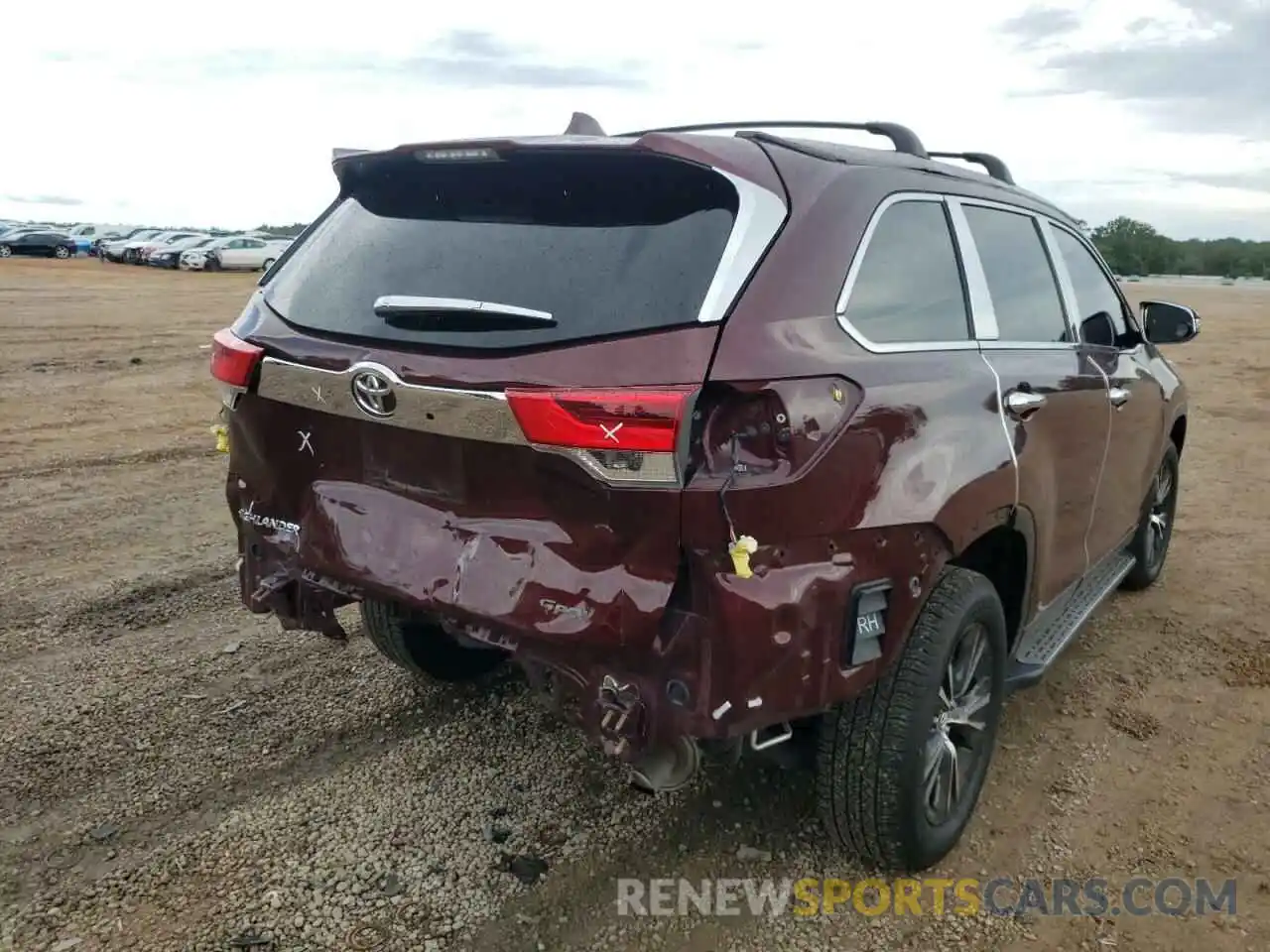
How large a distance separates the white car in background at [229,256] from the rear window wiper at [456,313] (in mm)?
37055

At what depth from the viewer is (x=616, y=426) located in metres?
2.23

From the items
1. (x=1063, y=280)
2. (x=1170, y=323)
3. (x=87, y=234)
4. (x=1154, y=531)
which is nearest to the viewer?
(x=1063, y=280)

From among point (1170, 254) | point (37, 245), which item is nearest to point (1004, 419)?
point (37, 245)

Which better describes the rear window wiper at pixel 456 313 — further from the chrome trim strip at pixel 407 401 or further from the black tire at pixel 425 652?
the black tire at pixel 425 652

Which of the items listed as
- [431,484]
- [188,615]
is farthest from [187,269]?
[431,484]

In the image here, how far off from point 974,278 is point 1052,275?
85 cm

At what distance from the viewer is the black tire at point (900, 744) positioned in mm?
2723

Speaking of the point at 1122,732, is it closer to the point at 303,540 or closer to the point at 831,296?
the point at 831,296

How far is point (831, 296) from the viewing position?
2533 mm

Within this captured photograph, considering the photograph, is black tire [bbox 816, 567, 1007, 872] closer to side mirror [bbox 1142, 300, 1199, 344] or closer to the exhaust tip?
the exhaust tip

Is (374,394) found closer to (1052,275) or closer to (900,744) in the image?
(900,744)

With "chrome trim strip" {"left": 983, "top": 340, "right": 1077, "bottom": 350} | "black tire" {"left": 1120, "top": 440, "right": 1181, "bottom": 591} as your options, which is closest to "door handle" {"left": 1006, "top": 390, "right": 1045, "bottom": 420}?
"chrome trim strip" {"left": 983, "top": 340, "right": 1077, "bottom": 350}

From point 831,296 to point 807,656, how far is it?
2.88ft

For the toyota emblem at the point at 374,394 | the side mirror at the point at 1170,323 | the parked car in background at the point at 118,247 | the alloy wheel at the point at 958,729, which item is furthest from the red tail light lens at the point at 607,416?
the parked car in background at the point at 118,247
